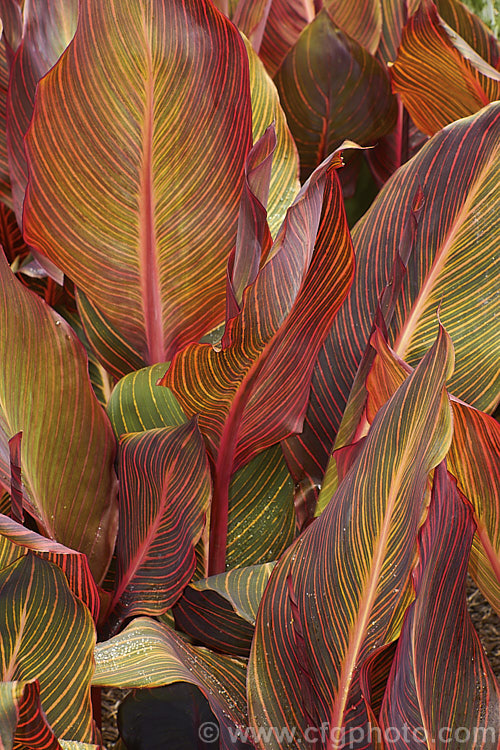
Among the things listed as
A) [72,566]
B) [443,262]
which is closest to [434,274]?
[443,262]

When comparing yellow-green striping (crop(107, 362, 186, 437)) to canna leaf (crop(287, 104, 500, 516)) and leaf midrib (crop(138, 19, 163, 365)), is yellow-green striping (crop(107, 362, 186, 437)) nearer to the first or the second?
leaf midrib (crop(138, 19, 163, 365))

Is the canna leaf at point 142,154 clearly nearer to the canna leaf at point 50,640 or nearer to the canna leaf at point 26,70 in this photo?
the canna leaf at point 26,70

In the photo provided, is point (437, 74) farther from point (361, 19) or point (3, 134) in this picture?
point (3, 134)

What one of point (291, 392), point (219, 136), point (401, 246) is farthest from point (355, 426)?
point (219, 136)

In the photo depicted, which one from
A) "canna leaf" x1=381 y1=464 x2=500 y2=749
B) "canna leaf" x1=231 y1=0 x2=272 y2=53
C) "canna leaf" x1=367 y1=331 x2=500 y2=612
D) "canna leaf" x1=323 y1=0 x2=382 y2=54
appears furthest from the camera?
"canna leaf" x1=323 y1=0 x2=382 y2=54

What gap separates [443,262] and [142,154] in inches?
13.4

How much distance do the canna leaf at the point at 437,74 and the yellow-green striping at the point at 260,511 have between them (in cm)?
53

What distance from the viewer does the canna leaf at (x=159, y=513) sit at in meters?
0.72

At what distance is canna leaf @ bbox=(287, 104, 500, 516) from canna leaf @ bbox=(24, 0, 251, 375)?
0.17 metres

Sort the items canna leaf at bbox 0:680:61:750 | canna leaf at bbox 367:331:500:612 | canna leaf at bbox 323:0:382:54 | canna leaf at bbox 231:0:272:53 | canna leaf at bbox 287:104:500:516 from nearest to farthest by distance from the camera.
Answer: canna leaf at bbox 0:680:61:750 → canna leaf at bbox 367:331:500:612 → canna leaf at bbox 287:104:500:516 → canna leaf at bbox 231:0:272:53 → canna leaf at bbox 323:0:382:54

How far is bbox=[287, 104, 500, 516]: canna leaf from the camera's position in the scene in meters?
0.80

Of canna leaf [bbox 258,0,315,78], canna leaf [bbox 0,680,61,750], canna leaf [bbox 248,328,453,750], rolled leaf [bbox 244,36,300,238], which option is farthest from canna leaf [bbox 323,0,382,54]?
canna leaf [bbox 0,680,61,750]

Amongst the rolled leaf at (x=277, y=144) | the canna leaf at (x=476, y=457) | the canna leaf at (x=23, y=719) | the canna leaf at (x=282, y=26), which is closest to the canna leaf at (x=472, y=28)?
the canna leaf at (x=282, y=26)

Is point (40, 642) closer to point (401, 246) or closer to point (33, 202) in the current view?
point (33, 202)
